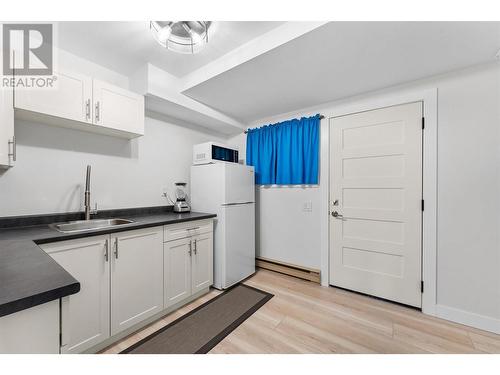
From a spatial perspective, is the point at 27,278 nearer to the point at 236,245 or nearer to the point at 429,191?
the point at 236,245

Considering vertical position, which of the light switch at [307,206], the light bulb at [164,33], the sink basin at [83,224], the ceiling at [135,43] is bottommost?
the sink basin at [83,224]

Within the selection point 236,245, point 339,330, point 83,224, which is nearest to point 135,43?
point 83,224

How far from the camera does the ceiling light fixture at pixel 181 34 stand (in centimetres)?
145

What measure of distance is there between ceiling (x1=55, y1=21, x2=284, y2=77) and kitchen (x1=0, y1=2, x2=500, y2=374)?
0.02m

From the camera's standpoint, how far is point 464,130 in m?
1.92

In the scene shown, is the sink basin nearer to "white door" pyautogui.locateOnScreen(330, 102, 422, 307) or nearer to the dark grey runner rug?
the dark grey runner rug

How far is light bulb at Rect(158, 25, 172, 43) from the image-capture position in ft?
4.75

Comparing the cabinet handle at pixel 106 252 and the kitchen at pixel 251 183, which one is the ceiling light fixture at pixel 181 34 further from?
the cabinet handle at pixel 106 252

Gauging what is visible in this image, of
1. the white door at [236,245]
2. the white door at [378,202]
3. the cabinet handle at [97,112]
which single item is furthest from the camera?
the white door at [236,245]

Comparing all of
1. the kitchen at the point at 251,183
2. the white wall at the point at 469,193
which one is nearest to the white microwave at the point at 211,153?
the kitchen at the point at 251,183

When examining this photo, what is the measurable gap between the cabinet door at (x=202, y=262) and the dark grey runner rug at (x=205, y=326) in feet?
0.67

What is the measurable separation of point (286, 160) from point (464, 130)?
1788 millimetres

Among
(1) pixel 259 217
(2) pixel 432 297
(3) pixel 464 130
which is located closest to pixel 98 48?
(1) pixel 259 217

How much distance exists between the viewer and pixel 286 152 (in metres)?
2.97
